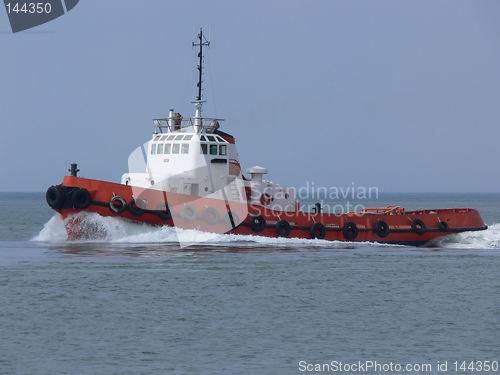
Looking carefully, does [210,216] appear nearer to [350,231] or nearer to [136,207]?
[136,207]

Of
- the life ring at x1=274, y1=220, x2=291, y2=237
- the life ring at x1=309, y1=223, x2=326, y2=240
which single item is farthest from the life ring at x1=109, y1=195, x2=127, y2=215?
the life ring at x1=309, y1=223, x2=326, y2=240

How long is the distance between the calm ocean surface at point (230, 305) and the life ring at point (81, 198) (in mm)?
1082

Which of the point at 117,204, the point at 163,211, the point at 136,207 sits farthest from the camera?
the point at 163,211

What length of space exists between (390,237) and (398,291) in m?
11.6

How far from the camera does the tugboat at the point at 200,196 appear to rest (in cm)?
2881

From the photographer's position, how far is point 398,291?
2170cm

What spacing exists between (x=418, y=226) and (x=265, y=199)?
7.52 metres

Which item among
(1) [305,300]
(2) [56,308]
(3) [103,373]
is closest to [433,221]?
(1) [305,300]

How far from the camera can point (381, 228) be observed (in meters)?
32.9

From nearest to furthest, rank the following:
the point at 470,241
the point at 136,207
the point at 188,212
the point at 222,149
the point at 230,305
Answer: the point at 230,305 < the point at 136,207 < the point at 188,212 < the point at 222,149 < the point at 470,241

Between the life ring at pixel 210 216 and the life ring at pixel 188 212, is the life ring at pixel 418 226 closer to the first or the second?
the life ring at pixel 210 216


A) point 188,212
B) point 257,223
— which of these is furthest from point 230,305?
point 257,223

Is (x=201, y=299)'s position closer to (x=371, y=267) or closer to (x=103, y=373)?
(x=103, y=373)

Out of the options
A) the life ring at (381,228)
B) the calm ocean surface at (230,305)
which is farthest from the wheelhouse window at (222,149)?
the life ring at (381,228)
